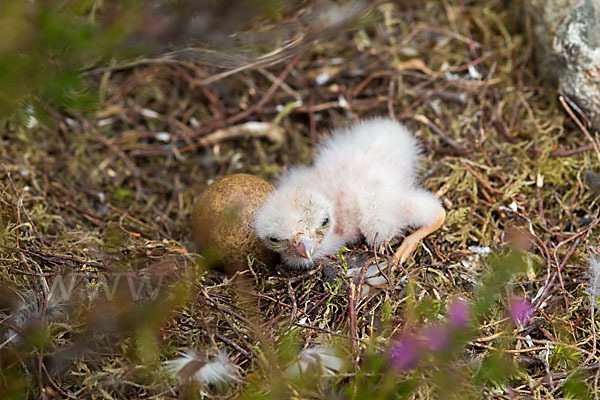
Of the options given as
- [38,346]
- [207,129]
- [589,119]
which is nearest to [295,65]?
[207,129]

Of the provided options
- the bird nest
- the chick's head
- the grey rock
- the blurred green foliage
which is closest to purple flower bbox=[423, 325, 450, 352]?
the bird nest

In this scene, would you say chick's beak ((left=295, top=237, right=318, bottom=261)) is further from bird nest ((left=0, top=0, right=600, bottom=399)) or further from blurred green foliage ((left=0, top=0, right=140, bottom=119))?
blurred green foliage ((left=0, top=0, right=140, bottom=119))

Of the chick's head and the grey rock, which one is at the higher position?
the grey rock

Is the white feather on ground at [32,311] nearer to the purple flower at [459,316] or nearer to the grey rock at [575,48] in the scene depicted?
the purple flower at [459,316]

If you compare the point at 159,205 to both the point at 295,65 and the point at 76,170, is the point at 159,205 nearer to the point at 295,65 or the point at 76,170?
the point at 76,170

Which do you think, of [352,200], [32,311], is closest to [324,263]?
[352,200]

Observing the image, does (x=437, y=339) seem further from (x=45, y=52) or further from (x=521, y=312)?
(x=45, y=52)
